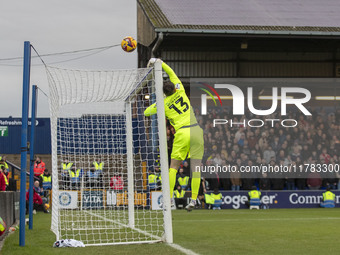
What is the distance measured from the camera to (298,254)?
789cm

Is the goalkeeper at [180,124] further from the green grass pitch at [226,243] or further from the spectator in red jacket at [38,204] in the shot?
the spectator in red jacket at [38,204]

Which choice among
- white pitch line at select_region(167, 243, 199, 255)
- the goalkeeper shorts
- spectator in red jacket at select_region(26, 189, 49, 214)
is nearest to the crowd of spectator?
spectator in red jacket at select_region(26, 189, 49, 214)

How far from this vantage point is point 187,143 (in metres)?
11.1

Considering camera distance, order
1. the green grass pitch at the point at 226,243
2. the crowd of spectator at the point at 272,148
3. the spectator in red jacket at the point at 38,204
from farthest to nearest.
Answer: the crowd of spectator at the point at 272,148 < the spectator in red jacket at the point at 38,204 < the green grass pitch at the point at 226,243

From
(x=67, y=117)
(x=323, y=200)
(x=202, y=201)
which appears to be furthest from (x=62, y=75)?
(x=323, y=200)

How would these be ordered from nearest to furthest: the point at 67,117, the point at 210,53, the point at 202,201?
1. the point at 67,117
2. the point at 202,201
3. the point at 210,53

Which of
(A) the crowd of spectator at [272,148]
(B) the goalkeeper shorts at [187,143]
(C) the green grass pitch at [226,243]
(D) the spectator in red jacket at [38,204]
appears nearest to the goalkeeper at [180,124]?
(B) the goalkeeper shorts at [187,143]

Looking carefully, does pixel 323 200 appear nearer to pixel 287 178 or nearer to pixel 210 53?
pixel 287 178

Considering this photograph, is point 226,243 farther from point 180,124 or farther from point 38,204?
point 38,204

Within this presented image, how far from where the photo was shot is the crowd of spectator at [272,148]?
84.4 ft

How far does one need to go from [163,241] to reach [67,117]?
4.27 meters

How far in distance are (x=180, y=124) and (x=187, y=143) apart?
0.38 meters

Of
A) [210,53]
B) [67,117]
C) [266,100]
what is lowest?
[67,117]

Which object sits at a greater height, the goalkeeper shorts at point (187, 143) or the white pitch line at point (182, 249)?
the goalkeeper shorts at point (187, 143)
